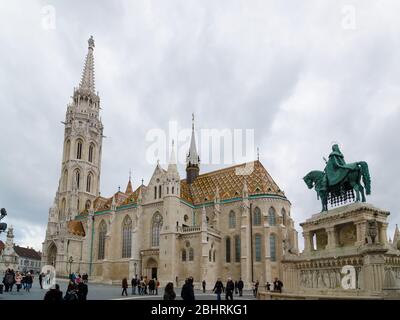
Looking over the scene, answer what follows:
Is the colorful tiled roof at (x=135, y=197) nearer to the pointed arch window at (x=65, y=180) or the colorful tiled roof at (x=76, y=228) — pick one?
the colorful tiled roof at (x=76, y=228)

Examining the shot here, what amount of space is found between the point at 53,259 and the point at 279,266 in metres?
32.1

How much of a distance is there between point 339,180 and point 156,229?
31333 mm

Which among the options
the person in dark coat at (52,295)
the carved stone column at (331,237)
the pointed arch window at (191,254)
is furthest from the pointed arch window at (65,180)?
the person in dark coat at (52,295)

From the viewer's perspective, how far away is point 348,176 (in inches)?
691

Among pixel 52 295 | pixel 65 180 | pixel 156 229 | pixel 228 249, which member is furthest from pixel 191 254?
pixel 52 295

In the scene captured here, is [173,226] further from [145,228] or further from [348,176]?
[348,176]

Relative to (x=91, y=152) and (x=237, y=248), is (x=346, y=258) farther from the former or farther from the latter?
(x=91, y=152)

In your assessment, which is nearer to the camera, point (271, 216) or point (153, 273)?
point (271, 216)

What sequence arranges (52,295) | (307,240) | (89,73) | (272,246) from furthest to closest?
1. (89,73)
2. (272,246)
3. (307,240)
4. (52,295)

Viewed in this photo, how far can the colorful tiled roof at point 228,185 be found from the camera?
4578cm

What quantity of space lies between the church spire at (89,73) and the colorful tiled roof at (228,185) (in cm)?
2856

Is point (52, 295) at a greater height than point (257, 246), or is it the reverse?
point (257, 246)

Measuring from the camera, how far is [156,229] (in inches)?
1800
